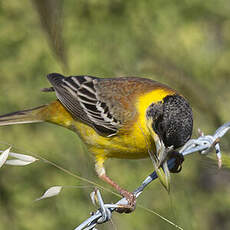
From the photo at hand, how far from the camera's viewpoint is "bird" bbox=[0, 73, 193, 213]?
2.37m

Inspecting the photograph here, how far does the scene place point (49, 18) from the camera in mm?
1123

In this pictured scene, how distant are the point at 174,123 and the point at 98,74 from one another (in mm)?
2178

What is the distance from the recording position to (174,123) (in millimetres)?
2326

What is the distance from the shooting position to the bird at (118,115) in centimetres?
237

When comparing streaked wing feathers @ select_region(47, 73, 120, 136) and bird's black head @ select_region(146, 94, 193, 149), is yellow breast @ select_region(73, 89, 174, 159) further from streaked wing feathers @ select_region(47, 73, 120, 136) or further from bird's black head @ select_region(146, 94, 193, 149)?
bird's black head @ select_region(146, 94, 193, 149)

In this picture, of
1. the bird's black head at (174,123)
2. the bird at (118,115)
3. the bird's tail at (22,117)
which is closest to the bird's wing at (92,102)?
the bird at (118,115)

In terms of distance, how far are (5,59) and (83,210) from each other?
1.85 metres

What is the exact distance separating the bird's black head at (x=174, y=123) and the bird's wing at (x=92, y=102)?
→ 0.46m

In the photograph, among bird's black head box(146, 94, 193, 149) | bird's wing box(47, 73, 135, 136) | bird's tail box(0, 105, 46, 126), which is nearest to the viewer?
bird's black head box(146, 94, 193, 149)

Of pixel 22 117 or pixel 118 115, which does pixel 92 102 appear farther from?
pixel 22 117

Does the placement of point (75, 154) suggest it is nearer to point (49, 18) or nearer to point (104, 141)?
point (104, 141)

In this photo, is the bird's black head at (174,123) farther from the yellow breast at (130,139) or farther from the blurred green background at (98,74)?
the blurred green background at (98,74)

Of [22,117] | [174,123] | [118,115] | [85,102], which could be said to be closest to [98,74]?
[85,102]

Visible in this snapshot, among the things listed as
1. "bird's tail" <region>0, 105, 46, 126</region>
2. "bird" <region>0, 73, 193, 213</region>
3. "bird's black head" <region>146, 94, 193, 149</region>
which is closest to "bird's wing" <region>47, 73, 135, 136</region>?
"bird" <region>0, 73, 193, 213</region>
